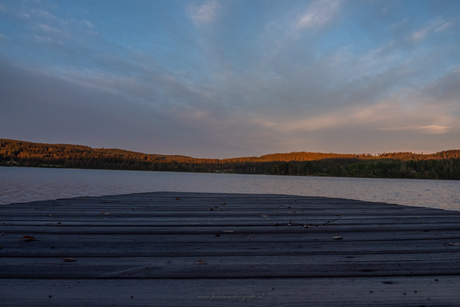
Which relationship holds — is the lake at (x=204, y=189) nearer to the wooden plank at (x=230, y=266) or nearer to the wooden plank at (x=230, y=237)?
the wooden plank at (x=230, y=237)

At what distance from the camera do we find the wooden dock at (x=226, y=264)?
1.81m

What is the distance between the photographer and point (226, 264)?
237 centimetres

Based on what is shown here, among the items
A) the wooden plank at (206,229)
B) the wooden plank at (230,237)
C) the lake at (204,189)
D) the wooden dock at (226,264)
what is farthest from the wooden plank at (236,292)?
the lake at (204,189)

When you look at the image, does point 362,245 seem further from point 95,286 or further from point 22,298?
point 22,298

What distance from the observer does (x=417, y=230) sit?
12.6 feet

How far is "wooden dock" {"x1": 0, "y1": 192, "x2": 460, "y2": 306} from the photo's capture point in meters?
1.81

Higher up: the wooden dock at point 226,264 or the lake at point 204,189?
the wooden dock at point 226,264

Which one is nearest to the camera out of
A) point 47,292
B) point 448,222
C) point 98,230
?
point 47,292

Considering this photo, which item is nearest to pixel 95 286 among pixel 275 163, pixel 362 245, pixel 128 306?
pixel 128 306

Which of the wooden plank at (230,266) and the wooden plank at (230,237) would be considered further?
the wooden plank at (230,237)

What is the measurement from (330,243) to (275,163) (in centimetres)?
16682

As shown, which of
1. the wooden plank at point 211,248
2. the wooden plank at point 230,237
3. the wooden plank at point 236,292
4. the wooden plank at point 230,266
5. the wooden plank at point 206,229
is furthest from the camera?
the wooden plank at point 206,229

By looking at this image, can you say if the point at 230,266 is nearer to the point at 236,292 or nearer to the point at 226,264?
the point at 226,264

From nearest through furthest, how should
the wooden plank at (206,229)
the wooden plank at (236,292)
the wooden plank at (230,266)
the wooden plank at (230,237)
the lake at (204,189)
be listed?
the wooden plank at (236,292)
the wooden plank at (230,266)
the wooden plank at (230,237)
the wooden plank at (206,229)
the lake at (204,189)
